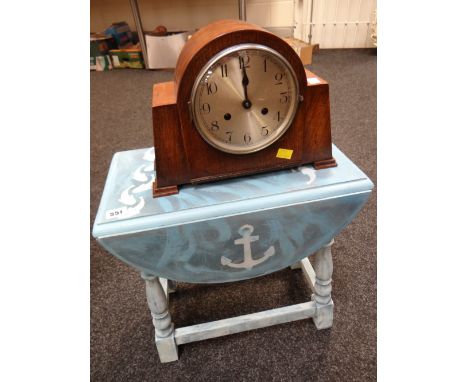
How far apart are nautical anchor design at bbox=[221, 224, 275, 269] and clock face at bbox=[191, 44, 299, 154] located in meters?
0.20

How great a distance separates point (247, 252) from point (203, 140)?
1.08ft

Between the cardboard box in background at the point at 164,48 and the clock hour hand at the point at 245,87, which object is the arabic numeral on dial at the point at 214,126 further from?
the cardboard box in background at the point at 164,48

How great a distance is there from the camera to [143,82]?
347 centimetres

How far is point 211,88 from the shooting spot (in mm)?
748

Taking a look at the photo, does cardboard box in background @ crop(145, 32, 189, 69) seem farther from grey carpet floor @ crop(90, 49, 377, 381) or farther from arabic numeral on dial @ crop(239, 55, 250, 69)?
arabic numeral on dial @ crop(239, 55, 250, 69)

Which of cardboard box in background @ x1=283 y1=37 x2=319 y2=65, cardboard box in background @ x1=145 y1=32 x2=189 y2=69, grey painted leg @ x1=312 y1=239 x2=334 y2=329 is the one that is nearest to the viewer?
grey painted leg @ x1=312 y1=239 x2=334 y2=329

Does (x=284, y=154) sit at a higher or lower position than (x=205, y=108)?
lower

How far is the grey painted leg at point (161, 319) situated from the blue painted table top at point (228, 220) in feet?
0.33

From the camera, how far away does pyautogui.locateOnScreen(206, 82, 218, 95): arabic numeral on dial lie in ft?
2.44

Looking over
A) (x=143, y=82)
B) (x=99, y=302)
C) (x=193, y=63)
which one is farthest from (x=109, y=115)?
(x=193, y=63)

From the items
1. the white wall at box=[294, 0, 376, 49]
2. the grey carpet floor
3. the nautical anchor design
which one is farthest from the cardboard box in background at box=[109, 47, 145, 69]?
the nautical anchor design

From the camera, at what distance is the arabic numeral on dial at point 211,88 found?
Result: 743 mm

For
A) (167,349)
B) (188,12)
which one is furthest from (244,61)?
(188,12)

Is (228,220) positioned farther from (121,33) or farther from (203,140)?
(121,33)
